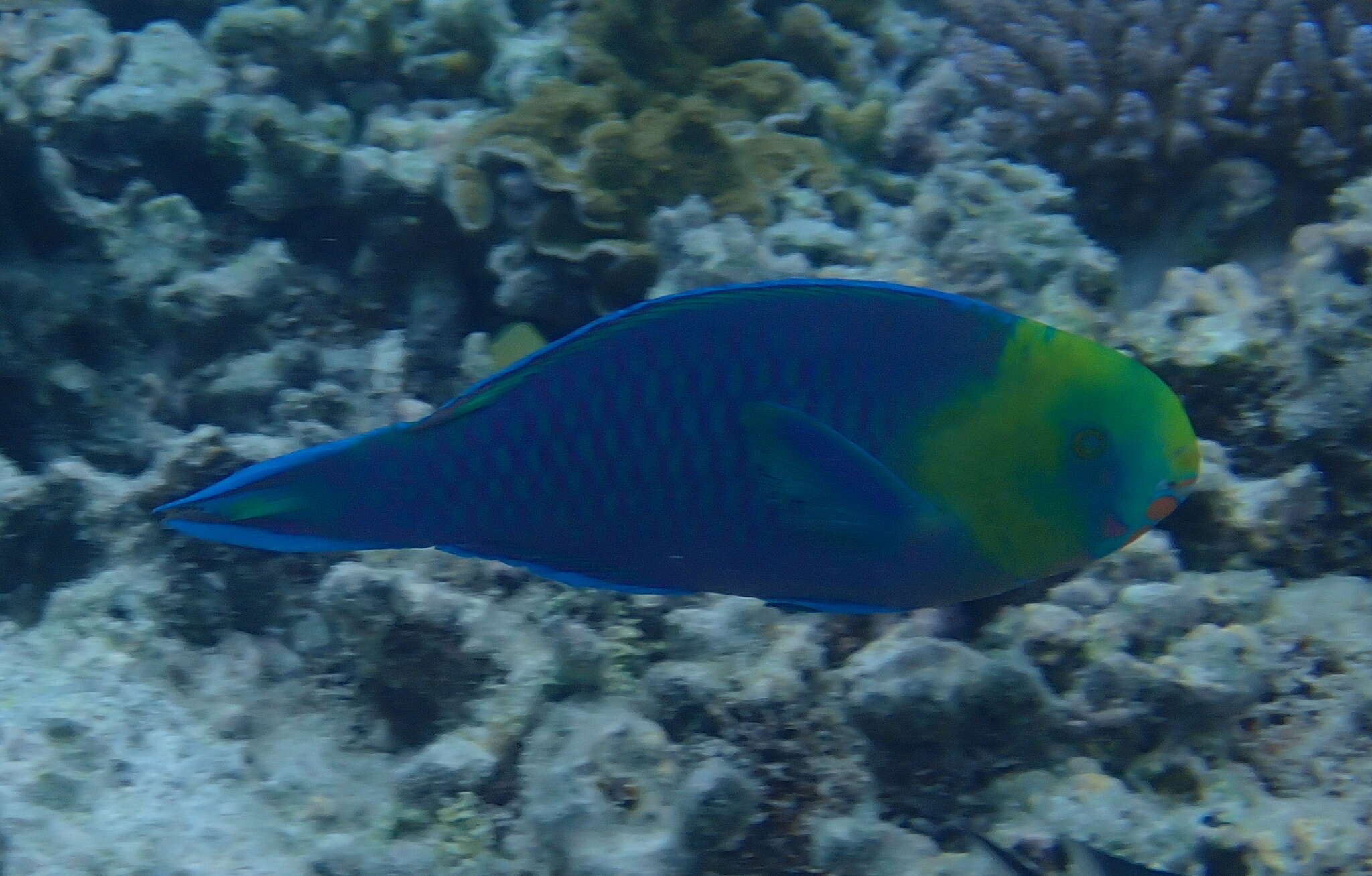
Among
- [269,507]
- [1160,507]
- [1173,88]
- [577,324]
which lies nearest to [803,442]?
[1160,507]

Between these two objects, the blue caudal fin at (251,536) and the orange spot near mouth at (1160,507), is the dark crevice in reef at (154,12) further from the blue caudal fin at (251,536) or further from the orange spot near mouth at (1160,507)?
the orange spot near mouth at (1160,507)

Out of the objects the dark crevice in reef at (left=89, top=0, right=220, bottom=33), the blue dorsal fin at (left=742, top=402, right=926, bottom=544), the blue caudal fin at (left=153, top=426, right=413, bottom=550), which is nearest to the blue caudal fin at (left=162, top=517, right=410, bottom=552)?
the blue caudal fin at (left=153, top=426, right=413, bottom=550)

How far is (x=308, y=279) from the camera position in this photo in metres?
3.08

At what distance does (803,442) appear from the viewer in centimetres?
120

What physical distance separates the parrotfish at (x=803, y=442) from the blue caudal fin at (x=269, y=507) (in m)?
0.03

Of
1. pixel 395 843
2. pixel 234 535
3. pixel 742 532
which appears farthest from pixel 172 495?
pixel 742 532

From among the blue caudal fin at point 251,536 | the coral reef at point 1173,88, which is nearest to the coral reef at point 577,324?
the coral reef at point 1173,88

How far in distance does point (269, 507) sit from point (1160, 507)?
112cm

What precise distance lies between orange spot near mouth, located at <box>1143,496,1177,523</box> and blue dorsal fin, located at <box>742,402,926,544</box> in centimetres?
29

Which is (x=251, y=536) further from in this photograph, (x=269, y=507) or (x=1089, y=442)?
(x=1089, y=442)

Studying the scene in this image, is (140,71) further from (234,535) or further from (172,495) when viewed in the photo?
(234,535)

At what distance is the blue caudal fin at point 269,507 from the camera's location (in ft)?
3.82

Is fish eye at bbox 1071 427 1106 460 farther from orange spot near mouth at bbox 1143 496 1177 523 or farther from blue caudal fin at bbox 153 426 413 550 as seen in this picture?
blue caudal fin at bbox 153 426 413 550

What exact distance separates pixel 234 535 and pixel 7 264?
216 cm
